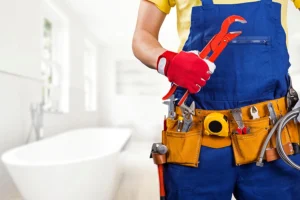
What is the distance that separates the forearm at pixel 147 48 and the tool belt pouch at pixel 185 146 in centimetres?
20

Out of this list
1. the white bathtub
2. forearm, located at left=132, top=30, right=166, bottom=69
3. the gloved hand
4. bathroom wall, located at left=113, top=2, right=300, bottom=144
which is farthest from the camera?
bathroom wall, located at left=113, top=2, right=300, bottom=144

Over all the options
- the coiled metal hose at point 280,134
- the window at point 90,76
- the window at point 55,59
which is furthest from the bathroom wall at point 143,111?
the coiled metal hose at point 280,134

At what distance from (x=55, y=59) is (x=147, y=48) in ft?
11.3

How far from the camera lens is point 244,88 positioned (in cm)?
70

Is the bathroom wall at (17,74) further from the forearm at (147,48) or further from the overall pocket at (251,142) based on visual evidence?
the overall pocket at (251,142)

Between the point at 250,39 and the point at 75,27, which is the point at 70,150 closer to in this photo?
the point at 75,27

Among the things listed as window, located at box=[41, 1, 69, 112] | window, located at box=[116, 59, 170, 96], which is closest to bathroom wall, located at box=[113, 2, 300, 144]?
window, located at box=[116, 59, 170, 96]

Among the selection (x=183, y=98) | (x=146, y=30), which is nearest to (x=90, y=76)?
(x=146, y=30)

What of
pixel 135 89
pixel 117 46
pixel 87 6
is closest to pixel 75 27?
pixel 87 6

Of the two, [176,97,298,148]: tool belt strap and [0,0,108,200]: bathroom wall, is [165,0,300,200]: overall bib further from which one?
[0,0,108,200]: bathroom wall

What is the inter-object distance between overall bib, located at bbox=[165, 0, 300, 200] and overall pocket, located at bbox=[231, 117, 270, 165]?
2cm

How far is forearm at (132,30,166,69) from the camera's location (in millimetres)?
723

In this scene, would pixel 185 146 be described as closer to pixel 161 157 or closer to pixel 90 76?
pixel 161 157

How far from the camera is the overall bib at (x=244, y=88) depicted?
26.9 inches
